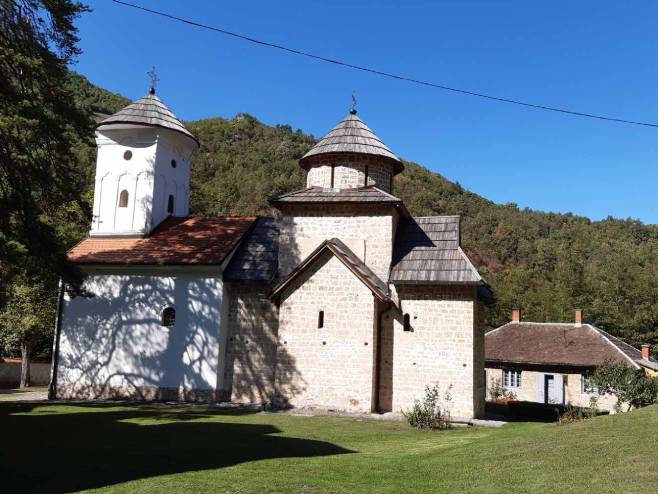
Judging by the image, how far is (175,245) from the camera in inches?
734

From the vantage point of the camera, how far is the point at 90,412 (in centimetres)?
Answer: 1469

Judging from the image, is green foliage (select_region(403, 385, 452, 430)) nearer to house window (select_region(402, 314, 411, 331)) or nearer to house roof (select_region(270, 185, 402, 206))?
house window (select_region(402, 314, 411, 331))

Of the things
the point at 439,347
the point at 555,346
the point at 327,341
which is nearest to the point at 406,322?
the point at 439,347

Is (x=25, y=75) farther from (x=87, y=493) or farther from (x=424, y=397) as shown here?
(x=424, y=397)

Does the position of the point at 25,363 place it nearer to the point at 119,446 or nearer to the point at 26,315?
the point at 26,315

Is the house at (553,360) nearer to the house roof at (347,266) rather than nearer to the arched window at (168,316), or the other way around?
the house roof at (347,266)

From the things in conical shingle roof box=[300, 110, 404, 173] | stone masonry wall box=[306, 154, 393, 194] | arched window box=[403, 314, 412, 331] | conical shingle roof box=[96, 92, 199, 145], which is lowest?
arched window box=[403, 314, 412, 331]

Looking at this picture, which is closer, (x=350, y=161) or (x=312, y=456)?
(x=312, y=456)

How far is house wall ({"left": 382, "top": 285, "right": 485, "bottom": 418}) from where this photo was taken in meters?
15.4

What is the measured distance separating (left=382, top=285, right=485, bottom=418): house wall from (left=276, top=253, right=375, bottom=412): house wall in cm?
103

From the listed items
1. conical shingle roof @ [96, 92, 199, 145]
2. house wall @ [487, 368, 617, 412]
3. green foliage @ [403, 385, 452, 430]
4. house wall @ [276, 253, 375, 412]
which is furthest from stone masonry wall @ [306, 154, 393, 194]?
house wall @ [487, 368, 617, 412]

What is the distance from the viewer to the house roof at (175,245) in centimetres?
1781

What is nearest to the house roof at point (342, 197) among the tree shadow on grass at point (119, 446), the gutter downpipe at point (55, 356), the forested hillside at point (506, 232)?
the tree shadow on grass at point (119, 446)

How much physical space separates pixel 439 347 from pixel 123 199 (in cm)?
1248
